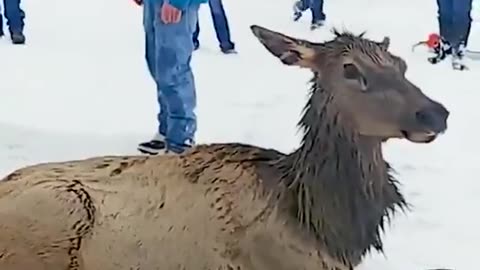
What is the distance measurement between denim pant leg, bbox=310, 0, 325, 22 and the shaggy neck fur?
22.0ft

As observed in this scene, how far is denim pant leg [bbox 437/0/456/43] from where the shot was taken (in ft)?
→ 26.2

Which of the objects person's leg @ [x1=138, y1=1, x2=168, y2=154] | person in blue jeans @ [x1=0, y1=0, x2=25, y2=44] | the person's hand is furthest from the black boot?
the person's hand

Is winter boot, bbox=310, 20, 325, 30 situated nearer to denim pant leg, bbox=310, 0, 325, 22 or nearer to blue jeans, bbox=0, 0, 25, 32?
denim pant leg, bbox=310, 0, 325, 22

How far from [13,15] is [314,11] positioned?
2883mm

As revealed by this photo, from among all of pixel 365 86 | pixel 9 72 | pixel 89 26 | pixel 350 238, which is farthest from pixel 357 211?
pixel 89 26

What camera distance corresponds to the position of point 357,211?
3.13 meters

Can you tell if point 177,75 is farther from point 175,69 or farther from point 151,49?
point 151,49

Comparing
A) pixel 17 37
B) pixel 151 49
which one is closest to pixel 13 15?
pixel 17 37

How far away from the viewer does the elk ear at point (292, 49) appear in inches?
124

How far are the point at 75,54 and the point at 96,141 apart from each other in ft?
8.46

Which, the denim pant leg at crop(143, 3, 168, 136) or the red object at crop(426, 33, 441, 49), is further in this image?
the red object at crop(426, 33, 441, 49)

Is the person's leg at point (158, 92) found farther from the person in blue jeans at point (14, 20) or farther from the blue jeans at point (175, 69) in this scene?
the person in blue jeans at point (14, 20)

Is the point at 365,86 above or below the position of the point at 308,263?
above

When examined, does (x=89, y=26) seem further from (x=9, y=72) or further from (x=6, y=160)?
(x=6, y=160)
